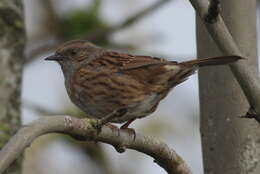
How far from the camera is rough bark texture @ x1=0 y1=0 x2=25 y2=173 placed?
16.4 feet

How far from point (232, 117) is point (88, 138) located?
0.80m

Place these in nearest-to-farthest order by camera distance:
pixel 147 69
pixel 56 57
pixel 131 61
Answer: pixel 147 69 < pixel 131 61 < pixel 56 57

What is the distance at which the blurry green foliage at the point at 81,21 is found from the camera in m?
8.17

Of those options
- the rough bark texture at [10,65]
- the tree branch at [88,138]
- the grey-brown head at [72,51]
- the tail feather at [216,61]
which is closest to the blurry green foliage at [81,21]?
the grey-brown head at [72,51]

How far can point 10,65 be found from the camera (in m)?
5.25

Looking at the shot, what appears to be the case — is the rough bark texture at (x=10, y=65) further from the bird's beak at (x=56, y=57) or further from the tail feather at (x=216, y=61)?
the tail feather at (x=216, y=61)

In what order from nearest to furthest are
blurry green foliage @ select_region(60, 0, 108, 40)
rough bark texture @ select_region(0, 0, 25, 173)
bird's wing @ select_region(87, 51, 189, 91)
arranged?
1. bird's wing @ select_region(87, 51, 189, 91)
2. rough bark texture @ select_region(0, 0, 25, 173)
3. blurry green foliage @ select_region(60, 0, 108, 40)

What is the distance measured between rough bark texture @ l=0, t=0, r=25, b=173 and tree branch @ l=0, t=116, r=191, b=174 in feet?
4.73

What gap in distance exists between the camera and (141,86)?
15.2 feet

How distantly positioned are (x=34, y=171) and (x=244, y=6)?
18.3ft

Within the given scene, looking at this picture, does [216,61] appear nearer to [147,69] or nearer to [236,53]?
[236,53]

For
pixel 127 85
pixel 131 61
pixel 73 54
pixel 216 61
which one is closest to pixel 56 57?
pixel 73 54

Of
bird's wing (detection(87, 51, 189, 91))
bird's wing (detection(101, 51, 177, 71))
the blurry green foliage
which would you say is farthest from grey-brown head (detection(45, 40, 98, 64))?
the blurry green foliage

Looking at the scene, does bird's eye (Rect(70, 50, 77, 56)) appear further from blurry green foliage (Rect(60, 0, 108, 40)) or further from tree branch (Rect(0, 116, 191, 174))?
blurry green foliage (Rect(60, 0, 108, 40))
